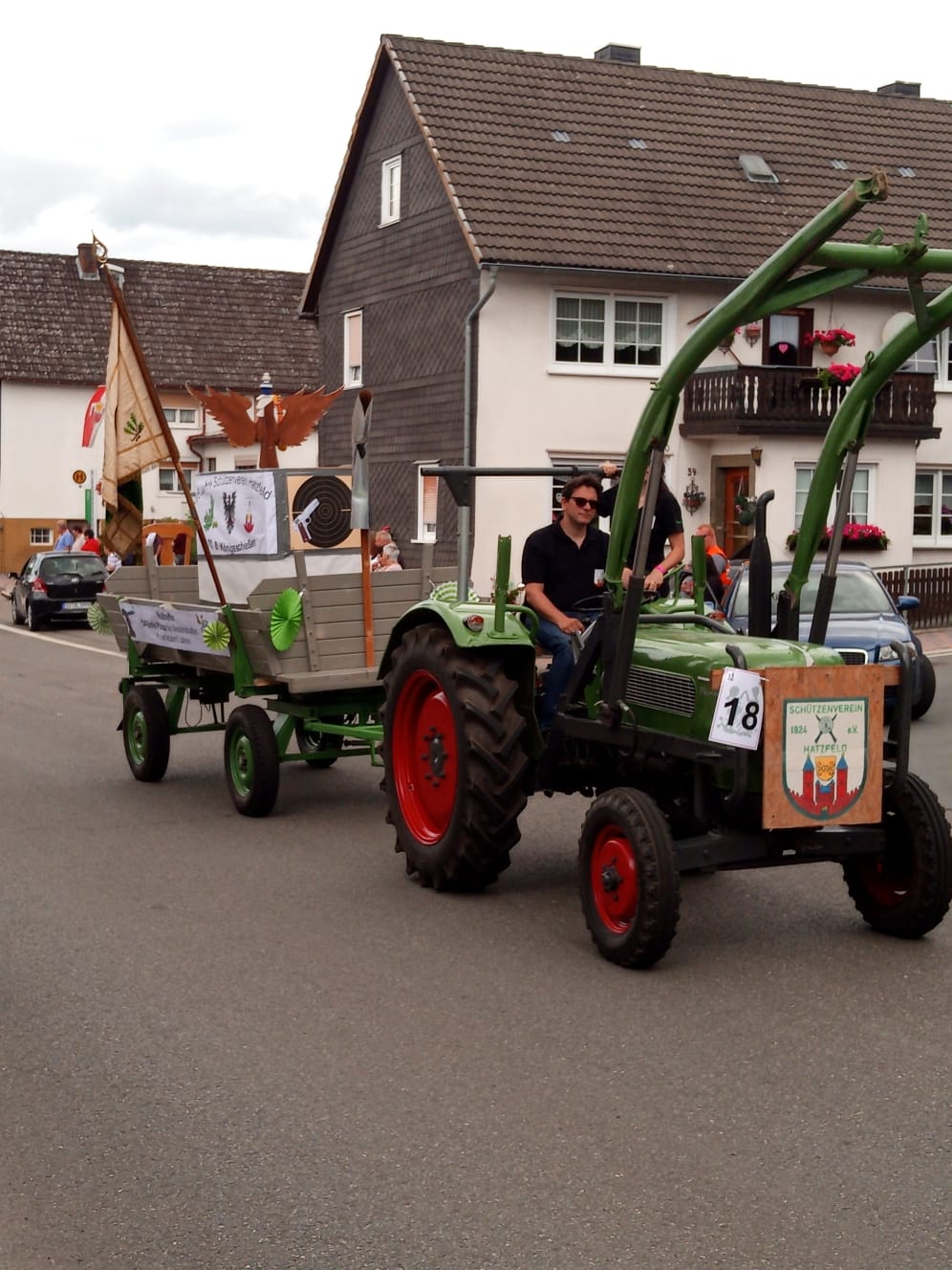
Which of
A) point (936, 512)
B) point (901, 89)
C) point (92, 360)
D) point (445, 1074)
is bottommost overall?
point (445, 1074)

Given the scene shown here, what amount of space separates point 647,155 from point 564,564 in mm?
26359

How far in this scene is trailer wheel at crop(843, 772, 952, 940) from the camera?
727 centimetres

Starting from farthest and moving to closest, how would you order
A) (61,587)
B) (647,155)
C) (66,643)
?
1. (647,155)
2. (61,587)
3. (66,643)

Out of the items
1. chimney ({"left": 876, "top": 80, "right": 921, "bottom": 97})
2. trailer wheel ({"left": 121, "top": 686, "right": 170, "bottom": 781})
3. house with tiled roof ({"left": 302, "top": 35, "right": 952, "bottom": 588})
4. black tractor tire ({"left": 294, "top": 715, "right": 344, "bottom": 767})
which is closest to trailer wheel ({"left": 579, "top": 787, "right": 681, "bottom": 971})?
black tractor tire ({"left": 294, "top": 715, "right": 344, "bottom": 767})

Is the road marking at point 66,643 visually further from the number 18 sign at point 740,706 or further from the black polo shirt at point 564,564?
the number 18 sign at point 740,706

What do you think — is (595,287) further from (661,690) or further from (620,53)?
(661,690)

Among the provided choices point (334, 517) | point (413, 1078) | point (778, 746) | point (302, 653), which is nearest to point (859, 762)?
point (778, 746)

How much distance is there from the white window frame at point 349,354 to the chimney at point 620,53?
780cm

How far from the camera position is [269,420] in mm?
12773

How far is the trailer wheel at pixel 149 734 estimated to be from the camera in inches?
484

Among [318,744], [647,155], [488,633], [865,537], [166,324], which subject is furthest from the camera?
[166,324]

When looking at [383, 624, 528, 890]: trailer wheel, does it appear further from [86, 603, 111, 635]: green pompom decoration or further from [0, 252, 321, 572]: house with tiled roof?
[0, 252, 321, 572]: house with tiled roof

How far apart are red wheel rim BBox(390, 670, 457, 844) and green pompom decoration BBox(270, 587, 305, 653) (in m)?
1.72

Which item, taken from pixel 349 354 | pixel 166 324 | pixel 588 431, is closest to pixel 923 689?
pixel 588 431
